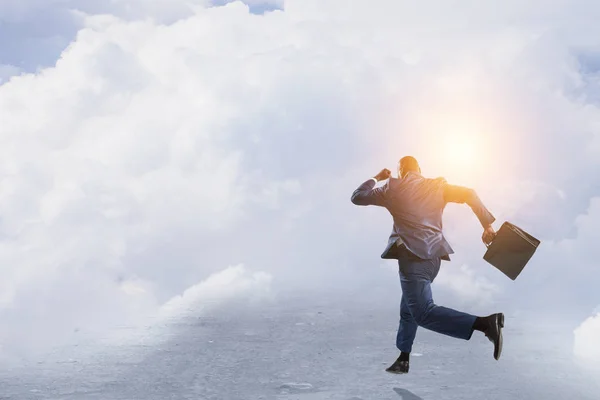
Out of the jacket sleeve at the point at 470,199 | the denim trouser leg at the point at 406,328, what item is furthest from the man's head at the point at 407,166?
the denim trouser leg at the point at 406,328

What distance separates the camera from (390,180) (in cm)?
710

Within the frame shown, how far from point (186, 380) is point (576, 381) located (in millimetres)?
7149

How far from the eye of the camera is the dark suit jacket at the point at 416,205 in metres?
6.98

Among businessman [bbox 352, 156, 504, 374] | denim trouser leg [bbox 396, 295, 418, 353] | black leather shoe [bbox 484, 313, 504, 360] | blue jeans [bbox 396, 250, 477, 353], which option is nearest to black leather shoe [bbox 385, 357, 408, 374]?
businessman [bbox 352, 156, 504, 374]

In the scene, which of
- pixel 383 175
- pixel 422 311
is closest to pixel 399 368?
pixel 422 311

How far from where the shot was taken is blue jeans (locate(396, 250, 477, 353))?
6652 mm

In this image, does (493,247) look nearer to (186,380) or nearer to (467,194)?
(467,194)

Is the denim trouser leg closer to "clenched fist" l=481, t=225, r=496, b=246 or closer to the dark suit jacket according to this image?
the dark suit jacket

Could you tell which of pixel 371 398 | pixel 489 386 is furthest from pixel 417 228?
pixel 489 386

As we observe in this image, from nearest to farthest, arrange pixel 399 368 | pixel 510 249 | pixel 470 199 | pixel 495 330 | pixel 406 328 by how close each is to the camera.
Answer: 1. pixel 495 330
2. pixel 510 249
3. pixel 470 199
4. pixel 399 368
5. pixel 406 328

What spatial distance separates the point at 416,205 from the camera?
276 inches

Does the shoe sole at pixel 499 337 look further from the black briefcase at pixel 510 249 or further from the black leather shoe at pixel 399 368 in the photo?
the black leather shoe at pixel 399 368

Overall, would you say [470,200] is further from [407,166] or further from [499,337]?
[499,337]

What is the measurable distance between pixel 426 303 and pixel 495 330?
2.33 ft
